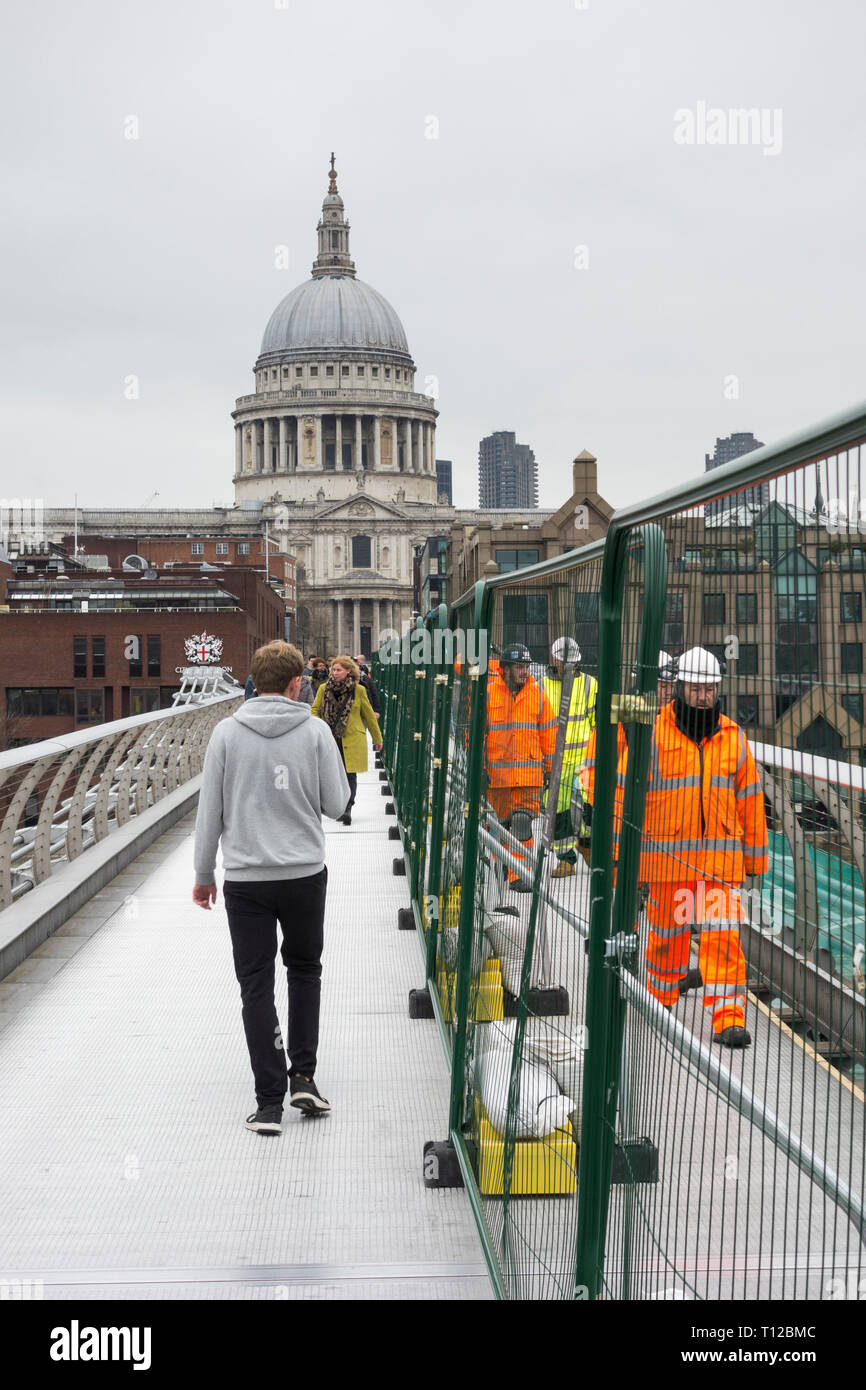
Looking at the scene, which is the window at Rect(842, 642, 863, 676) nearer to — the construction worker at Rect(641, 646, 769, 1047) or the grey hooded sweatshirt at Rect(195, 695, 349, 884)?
the construction worker at Rect(641, 646, 769, 1047)

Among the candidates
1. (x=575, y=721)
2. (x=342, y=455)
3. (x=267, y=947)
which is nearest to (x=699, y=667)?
(x=575, y=721)

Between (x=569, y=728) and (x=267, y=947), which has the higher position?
(x=569, y=728)

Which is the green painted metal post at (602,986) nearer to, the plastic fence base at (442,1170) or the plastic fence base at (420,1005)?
the plastic fence base at (442,1170)

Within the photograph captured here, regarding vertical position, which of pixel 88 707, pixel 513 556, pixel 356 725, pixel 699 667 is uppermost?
pixel 513 556

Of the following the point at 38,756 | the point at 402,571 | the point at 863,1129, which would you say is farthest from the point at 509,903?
the point at 402,571

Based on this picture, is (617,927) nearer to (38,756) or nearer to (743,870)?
(743,870)

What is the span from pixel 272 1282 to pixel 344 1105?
1789 mm

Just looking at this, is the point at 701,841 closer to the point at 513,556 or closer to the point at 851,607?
the point at 851,607

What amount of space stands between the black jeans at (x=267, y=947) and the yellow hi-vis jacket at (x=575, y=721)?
4.87 ft

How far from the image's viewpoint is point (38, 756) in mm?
8961

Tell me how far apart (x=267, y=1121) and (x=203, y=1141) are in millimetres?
249

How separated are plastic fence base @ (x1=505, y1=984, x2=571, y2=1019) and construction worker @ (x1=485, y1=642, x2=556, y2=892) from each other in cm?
66

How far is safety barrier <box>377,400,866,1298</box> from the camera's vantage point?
6.46 feet

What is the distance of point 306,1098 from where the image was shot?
594 centimetres
